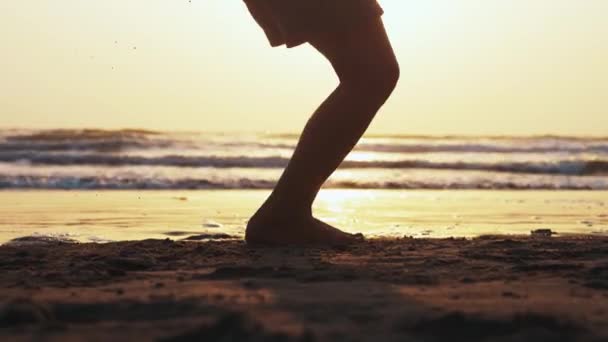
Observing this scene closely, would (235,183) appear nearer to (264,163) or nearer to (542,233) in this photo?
(264,163)

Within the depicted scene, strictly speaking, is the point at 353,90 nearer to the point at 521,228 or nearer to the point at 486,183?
the point at 521,228

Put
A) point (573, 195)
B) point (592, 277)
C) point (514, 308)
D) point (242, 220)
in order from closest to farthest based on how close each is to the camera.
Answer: point (514, 308)
point (592, 277)
point (242, 220)
point (573, 195)

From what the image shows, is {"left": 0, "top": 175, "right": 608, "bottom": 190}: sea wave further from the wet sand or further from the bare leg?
the wet sand

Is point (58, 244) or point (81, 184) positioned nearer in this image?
point (58, 244)

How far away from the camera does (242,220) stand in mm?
6262

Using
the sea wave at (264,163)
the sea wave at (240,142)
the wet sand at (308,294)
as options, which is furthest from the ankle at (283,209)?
the sea wave at (240,142)

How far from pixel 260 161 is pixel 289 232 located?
39.8 feet

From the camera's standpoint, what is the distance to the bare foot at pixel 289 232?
405 cm

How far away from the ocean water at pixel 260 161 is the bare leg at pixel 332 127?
23.5 feet

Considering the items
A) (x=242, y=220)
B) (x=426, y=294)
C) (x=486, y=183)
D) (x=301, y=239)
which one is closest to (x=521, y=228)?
(x=242, y=220)

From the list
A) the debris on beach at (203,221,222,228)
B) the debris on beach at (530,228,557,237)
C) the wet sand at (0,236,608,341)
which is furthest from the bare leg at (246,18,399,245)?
the debris on beach at (203,221,222,228)

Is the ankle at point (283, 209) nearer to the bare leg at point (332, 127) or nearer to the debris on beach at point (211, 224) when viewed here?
the bare leg at point (332, 127)

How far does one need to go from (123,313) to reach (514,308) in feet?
2.88

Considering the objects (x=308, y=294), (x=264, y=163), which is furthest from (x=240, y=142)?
(x=308, y=294)
